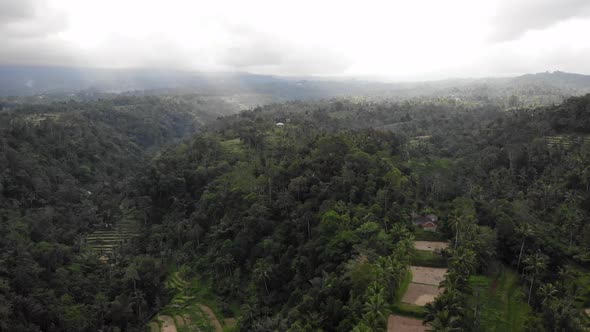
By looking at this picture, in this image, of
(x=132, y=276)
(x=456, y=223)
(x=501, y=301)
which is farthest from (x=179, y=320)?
(x=501, y=301)

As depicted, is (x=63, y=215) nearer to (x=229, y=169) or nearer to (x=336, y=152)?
(x=229, y=169)

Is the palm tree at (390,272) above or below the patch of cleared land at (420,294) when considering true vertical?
above

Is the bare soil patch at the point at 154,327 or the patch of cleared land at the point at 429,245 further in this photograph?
the bare soil patch at the point at 154,327

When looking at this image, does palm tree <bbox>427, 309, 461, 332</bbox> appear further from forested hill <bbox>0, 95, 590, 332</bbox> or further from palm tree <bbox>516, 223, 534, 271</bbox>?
palm tree <bbox>516, 223, 534, 271</bbox>

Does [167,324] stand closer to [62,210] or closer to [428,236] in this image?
[428,236]

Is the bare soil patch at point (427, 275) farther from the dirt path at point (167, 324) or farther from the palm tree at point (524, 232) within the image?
the dirt path at point (167, 324)

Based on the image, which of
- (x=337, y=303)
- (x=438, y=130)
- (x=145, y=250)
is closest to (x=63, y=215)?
(x=145, y=250)

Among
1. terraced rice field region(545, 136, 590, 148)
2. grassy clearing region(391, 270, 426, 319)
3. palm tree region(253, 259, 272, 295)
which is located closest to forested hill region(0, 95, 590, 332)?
grassy clearing region(391, 270, 426, 319)

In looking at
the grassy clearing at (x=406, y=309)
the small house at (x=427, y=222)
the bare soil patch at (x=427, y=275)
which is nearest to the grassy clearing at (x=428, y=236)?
the small house at (x=427, y=222)
